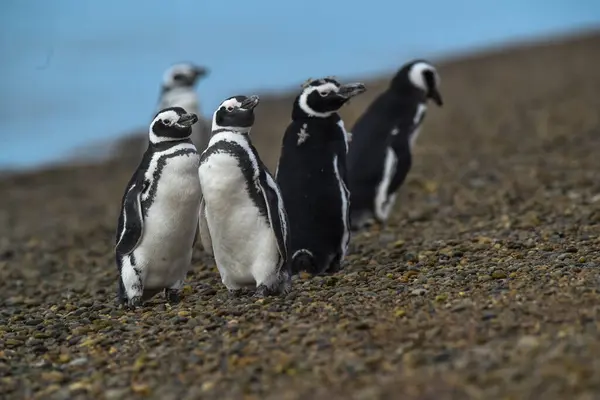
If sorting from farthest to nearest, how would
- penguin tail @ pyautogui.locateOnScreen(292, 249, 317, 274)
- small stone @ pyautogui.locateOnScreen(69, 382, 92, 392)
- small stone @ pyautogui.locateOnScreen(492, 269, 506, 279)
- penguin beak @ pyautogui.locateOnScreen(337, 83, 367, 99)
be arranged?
1. penguin tail @ pyautogui.locateOnScreen(292, 249, 317, 274)
2. penguin beak @ pyautogui.locateOnScreen(337, 83, 367, 99)
3. small stone @ pyautogui.locateOnScreen(492, 269, 506, 279)
4. small stone @ pyautogui.locateOnScreen(69, 382, 92, 392)

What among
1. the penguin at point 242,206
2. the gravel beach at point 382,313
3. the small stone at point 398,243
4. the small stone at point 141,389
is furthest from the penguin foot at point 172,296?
the small stone at point 398,243

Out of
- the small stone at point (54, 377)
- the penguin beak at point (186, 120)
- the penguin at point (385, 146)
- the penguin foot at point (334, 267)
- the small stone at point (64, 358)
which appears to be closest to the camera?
the small stone at point (54, 377)

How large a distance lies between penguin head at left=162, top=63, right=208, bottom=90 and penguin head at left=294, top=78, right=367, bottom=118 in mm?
7216

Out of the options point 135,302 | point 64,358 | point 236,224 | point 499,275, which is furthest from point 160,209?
point 499,275

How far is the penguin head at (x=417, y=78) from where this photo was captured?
967 centimetres

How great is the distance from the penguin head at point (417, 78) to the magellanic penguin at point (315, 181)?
3041 millimetres

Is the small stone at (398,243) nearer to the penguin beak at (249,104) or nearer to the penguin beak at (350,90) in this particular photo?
the penguin beak at (350,90)

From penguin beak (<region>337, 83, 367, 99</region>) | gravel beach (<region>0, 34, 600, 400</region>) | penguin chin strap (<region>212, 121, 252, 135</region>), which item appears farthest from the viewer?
penguin beak (<region>337, 83, 367, 99</region>)

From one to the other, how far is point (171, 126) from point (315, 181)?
1.18 meters

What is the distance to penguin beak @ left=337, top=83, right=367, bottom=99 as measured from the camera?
21.4 ft

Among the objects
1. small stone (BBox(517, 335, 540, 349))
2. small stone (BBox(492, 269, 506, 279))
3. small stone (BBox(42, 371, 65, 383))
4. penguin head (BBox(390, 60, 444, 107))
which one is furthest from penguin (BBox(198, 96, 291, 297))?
penguin head (BBox(390, 60, 444, 107))

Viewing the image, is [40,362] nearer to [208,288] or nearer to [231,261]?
[231,261]

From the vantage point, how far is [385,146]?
364 inches

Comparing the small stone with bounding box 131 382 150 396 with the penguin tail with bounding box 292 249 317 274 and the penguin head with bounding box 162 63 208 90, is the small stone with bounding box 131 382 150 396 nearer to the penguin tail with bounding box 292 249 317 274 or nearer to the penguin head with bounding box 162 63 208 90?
the penguin tail with bounding box 292 249 317 274
